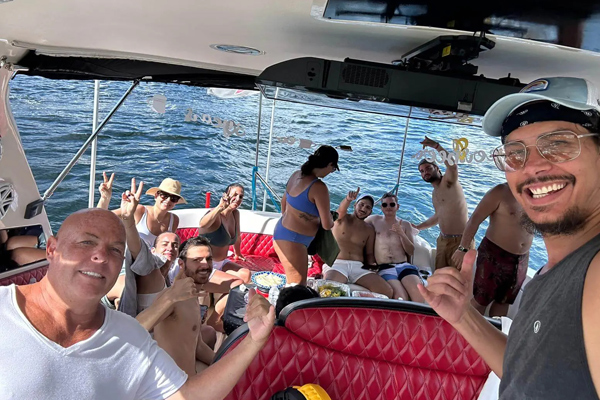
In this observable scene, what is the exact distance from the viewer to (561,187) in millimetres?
928

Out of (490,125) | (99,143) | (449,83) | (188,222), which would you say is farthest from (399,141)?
(490,125)

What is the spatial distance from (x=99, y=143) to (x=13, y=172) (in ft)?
45.8

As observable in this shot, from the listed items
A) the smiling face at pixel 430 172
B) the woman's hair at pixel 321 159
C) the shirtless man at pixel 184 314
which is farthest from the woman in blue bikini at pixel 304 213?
the smiling face at pixel 430 172

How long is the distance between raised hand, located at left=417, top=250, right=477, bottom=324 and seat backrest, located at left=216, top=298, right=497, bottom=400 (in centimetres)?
89

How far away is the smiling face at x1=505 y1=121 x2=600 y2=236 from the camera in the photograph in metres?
0.91

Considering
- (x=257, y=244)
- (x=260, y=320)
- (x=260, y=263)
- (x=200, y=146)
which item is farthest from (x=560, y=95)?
(x=200, y=146)

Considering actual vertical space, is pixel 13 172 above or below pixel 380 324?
above

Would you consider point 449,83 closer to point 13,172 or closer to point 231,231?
point 13,172

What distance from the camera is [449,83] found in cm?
226

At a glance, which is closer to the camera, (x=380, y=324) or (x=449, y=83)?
(x=380, y=324)

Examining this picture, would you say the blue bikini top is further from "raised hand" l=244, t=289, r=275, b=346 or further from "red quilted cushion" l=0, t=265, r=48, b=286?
"raised hand" l=244, t=289, r=275, b=346

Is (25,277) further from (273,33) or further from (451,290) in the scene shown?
(451,290)

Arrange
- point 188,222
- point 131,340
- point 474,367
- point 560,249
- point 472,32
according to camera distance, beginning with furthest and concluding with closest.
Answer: point 188,222 < point 474,367 < point 472,32 < point 131,340 < point 560,249

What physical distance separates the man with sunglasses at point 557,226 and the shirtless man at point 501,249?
2.43 metres
